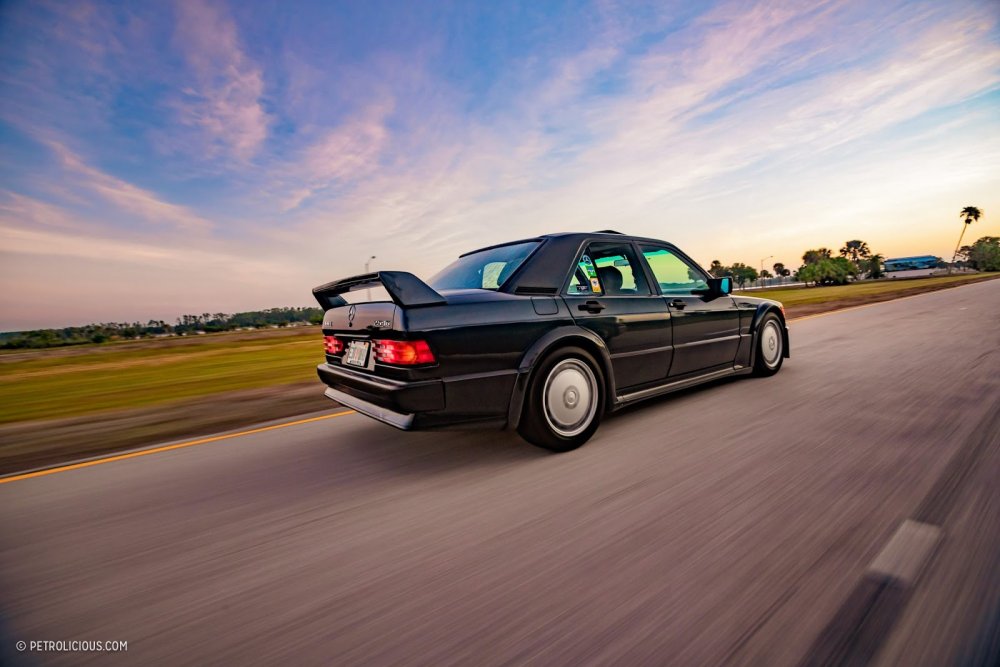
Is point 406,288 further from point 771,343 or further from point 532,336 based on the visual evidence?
point 771,343

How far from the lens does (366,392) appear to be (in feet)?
9.86

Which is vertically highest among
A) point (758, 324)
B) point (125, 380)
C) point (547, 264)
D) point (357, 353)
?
point (547, 264)

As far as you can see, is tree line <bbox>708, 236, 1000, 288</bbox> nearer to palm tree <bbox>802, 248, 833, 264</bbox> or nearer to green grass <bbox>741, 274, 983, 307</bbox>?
palm tree <bbox>802, 248, 833, 264</bbox>

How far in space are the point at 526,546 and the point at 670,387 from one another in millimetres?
2455

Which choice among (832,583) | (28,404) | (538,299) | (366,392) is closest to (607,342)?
(538,299)

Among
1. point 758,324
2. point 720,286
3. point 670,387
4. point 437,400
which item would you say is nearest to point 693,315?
point 720,286

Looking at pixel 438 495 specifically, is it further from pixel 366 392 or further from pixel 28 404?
pixel 28 404

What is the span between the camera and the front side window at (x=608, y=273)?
3566mm

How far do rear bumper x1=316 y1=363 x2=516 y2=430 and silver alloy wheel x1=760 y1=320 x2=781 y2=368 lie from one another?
3.61 meters

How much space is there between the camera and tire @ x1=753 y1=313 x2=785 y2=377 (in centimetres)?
509

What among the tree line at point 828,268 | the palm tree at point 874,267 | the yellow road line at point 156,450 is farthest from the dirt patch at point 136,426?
the palm tree at point 874,267

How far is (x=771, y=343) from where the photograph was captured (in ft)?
17.4

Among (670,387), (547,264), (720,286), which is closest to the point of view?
(547,264)

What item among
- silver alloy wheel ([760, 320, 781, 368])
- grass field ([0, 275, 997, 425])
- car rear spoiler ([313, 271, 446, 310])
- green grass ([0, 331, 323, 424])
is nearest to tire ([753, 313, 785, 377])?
silver alloy wheel ([760, 320, 781, 368])
